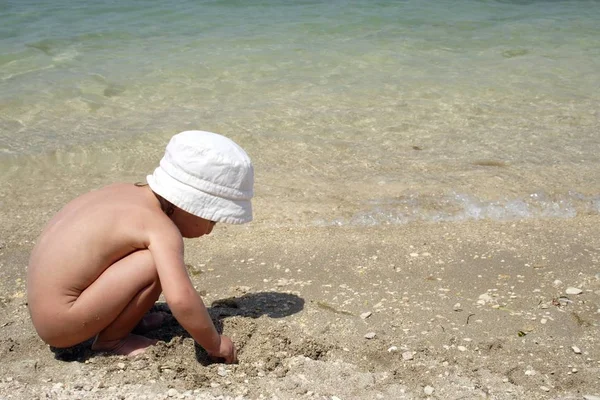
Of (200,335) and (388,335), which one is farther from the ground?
(200,335)

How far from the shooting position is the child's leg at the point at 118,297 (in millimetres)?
2713

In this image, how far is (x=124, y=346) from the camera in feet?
9.57

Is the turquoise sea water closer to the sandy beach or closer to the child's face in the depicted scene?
the sandy beach

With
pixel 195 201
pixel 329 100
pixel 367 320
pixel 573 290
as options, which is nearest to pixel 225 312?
pixel 367 320

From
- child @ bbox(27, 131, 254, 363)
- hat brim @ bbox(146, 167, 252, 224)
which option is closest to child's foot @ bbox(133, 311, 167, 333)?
child @ bbox(27, 131, 254, 363)

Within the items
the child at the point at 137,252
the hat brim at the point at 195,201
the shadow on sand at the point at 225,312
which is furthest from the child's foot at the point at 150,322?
the hat brim at the point at 195,201

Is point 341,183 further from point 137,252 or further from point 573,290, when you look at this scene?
point 137,252

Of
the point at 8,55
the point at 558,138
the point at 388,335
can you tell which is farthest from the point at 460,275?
the point at 8,55

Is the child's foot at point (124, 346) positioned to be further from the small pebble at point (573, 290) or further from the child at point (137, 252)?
the small pebble at point (573, 290)

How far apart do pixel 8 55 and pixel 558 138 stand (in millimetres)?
5706

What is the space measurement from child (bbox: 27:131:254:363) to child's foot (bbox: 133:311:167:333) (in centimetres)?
29

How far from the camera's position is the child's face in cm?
289

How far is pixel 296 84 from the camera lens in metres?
7.22

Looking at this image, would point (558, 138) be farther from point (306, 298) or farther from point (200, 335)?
point (200, 335)
